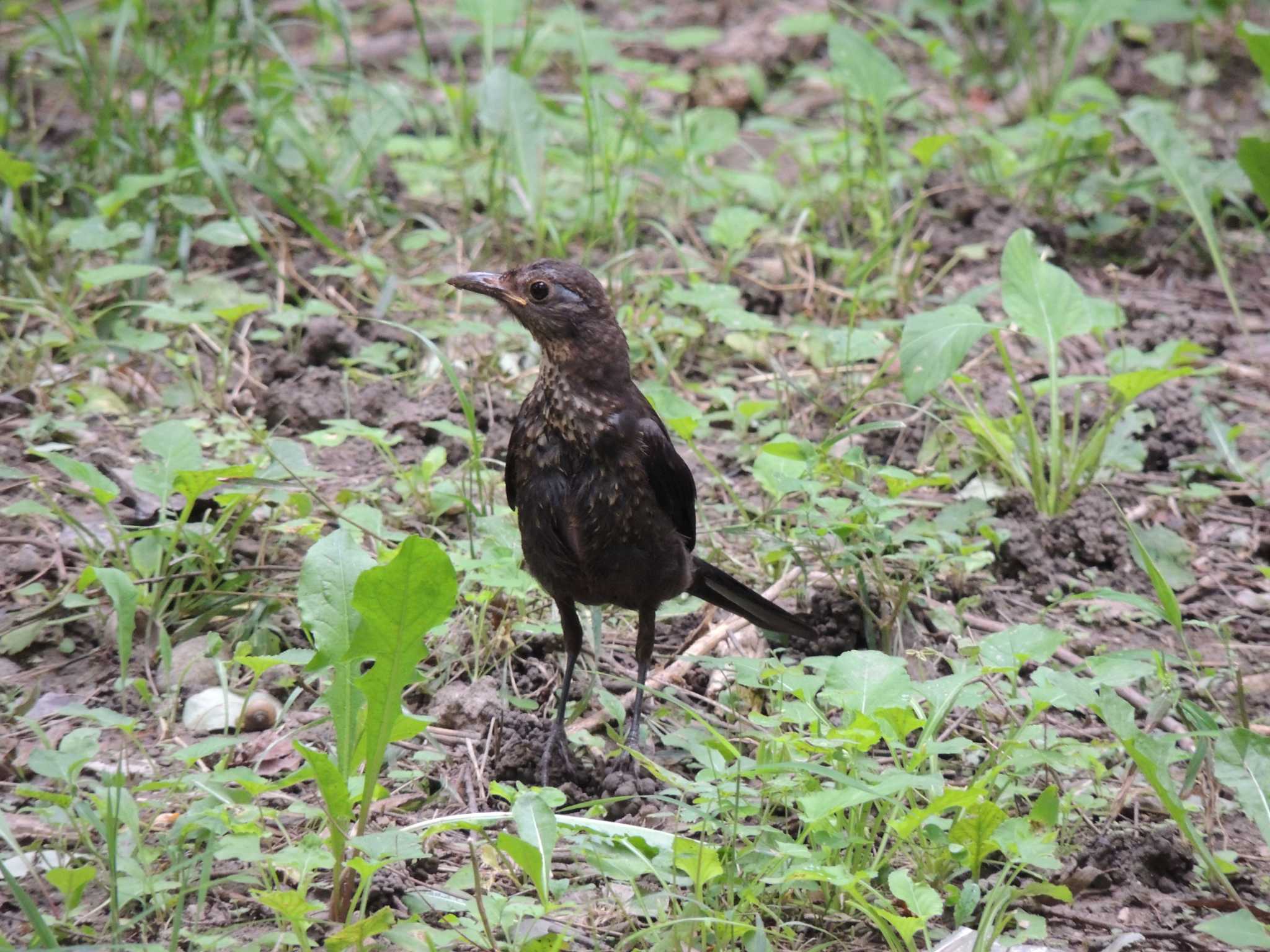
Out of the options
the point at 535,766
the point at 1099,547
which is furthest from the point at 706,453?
the point at 535,766

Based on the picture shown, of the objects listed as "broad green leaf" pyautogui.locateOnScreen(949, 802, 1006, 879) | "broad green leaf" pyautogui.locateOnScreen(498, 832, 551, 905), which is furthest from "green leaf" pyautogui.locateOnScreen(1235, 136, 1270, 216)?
"broad green leaf" pyautogui.locateOnScreen(498, 832, 551, 905)

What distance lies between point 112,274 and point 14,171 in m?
0.66

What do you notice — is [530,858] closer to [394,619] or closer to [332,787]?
[332,787]

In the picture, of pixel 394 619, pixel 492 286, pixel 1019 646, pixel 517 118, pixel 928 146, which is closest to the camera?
pixel 394 619

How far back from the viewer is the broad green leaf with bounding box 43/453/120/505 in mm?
3713

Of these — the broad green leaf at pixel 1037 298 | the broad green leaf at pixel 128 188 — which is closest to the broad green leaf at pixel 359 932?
the broad green leaf at pixel 1037 298

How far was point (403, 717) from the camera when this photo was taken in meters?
2.91

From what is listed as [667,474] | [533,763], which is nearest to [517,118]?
[667,474]

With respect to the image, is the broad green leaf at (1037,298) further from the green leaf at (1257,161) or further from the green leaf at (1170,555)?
the green leaf at (1257,161)

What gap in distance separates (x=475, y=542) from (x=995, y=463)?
1.91 meters

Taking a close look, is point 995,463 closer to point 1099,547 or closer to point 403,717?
point 1099,547

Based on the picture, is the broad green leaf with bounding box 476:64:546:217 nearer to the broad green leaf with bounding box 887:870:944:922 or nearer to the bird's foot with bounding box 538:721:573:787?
the bird's foot with bounding box 538:721:573:787

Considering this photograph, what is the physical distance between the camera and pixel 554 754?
12.1 feet

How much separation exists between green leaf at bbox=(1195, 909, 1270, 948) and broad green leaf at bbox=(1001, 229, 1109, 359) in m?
2.38
